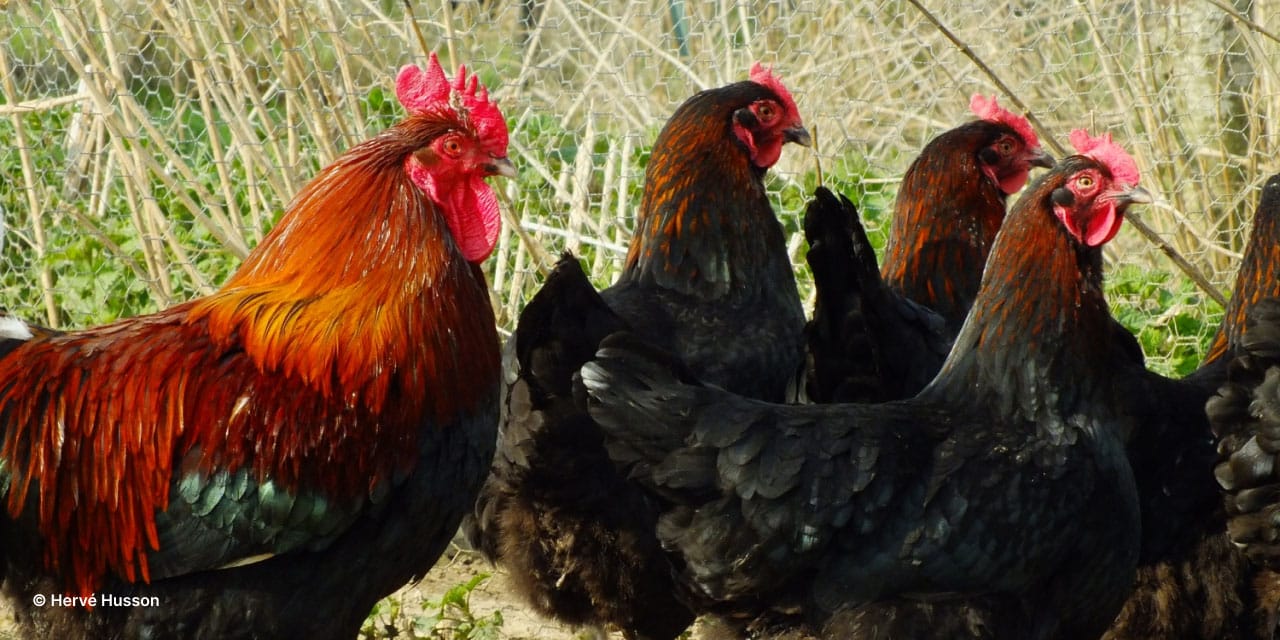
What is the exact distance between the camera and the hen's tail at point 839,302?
14.1ft

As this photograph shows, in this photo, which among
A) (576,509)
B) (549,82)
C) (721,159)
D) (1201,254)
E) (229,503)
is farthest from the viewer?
(549,82)

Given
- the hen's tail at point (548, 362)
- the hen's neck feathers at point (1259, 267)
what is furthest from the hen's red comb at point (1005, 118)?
the hen's tail at point (548, 362)

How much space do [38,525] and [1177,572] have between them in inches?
131

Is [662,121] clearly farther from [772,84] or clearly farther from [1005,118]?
[1005,118]

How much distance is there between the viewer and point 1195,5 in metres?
6.87

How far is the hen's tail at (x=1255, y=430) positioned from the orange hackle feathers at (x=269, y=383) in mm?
2044

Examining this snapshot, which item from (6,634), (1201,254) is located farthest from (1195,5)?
(6,634)

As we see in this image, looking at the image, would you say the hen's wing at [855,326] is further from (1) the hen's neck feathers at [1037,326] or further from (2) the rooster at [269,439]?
(2) the rooster at [269,439]

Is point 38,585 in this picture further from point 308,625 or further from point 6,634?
point 6,634

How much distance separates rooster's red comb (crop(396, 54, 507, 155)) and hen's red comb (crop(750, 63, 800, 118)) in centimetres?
131

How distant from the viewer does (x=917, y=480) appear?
373cm

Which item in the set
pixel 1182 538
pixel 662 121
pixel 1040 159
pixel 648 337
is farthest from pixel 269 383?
pixel 662 121

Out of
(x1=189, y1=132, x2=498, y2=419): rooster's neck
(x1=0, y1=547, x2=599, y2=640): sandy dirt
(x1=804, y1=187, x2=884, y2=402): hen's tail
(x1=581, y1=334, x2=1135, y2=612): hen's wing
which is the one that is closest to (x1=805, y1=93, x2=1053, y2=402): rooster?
(x1=804, y1=187, x2=884, y2=402): hen's tail

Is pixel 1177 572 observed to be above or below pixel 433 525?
below
